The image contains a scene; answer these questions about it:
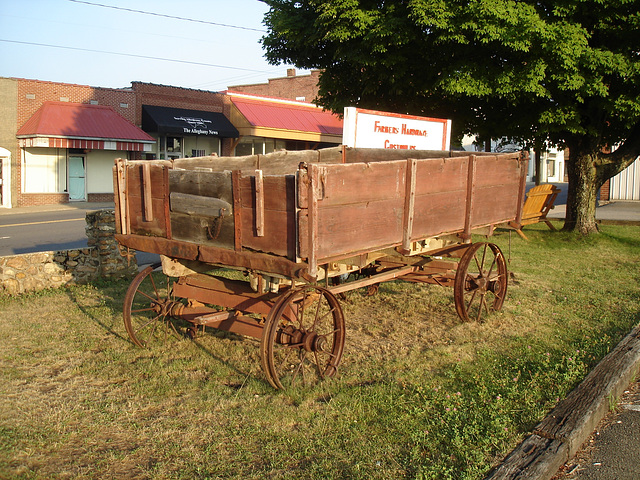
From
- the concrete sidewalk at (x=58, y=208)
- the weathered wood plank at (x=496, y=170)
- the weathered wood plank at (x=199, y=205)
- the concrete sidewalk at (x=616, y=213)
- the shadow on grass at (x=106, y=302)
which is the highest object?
the weathered wood plank at (x=496, y=170)

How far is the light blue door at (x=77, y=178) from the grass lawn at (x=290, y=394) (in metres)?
19.9

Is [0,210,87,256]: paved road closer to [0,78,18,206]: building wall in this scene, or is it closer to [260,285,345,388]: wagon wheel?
[0,78,18,206]: building wall

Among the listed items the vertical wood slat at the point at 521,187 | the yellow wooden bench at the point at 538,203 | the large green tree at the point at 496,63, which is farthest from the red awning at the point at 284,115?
the vertical wood slat at the point at 521,187

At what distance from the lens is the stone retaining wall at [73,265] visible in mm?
7812

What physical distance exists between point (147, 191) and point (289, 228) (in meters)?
1.65

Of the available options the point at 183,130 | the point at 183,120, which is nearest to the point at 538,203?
the point at 183,130

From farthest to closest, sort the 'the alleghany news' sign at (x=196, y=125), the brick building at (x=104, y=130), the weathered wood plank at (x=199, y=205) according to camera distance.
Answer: the 'the alleghany news' sign at (x=196, y=125) → the brick building at (x=104, y=130) → the weathered wood plank at (x=199, y=205)

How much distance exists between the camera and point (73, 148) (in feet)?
83.0

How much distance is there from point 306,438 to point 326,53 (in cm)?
1158

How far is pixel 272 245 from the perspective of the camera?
14.5 feet

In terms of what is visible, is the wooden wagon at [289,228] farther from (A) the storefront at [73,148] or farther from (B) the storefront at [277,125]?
(B) the storefront at [277,125]

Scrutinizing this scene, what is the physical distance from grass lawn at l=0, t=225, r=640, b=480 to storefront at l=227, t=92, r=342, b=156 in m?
24.9

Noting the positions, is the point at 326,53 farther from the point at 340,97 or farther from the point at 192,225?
the point at 192,225

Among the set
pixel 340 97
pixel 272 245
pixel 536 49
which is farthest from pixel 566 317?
pixel 340 97
